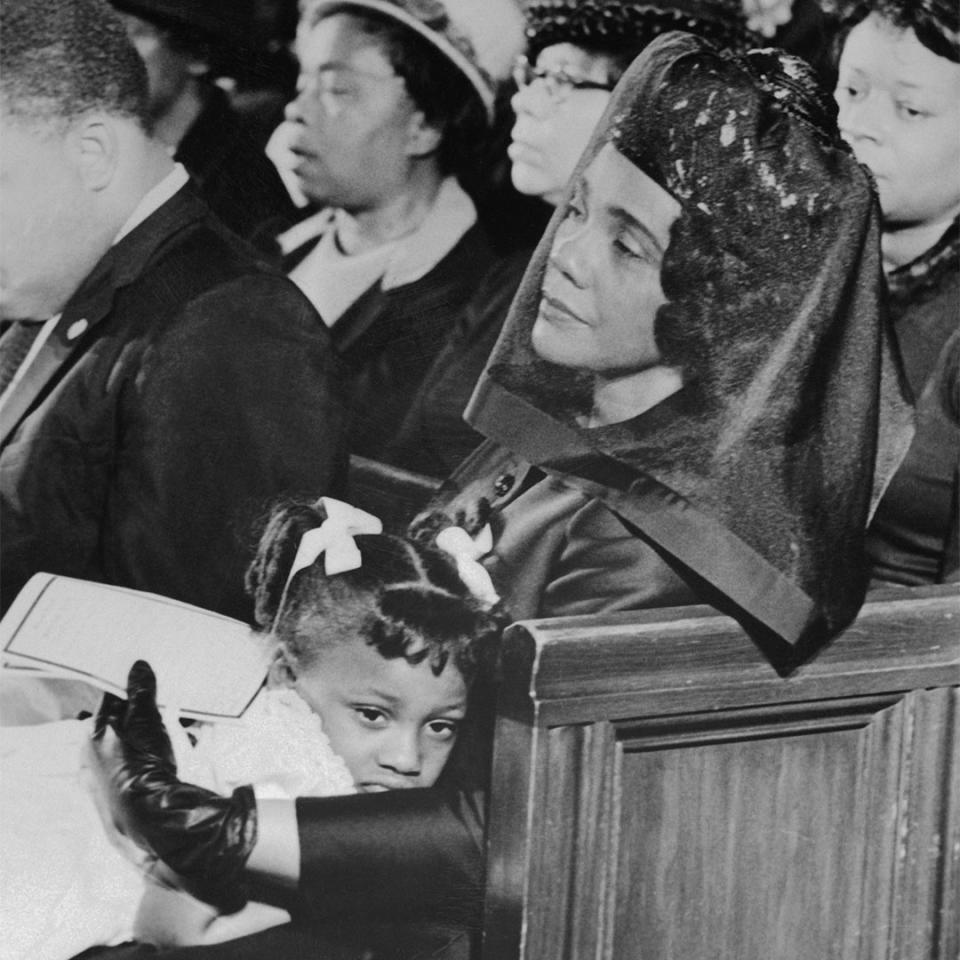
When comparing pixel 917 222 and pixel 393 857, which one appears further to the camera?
pixel 917 222

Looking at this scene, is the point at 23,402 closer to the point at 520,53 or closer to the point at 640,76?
the point at 520,53

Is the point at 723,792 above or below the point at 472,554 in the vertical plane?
below

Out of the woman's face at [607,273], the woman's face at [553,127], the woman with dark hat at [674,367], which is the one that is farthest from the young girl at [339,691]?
the woman's face at [553,127]

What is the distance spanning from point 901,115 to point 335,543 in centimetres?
112

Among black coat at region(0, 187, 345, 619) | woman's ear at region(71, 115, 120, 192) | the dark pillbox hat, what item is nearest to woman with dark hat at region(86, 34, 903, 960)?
black coat at region(0, 187, 345, 619)

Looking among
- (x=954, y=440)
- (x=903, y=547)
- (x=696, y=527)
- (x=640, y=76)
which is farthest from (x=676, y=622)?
(x=640, y=76)

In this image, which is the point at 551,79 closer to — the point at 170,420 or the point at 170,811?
the point at 170,420

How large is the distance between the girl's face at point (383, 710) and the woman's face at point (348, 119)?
2.28ft

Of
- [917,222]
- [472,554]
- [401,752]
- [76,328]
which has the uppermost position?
[917,222]

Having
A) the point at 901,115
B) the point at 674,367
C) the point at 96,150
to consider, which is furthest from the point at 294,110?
the point at 901,115

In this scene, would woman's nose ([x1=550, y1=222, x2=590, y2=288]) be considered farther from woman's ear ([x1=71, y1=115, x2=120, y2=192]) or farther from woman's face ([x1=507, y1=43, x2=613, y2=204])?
woman's ear ([x1=71, y1=115, x2=120, y2=192])

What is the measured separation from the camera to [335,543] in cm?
202

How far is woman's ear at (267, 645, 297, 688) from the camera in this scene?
Result: 201 cm

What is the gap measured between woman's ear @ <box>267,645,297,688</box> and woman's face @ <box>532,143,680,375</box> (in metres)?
0.60
